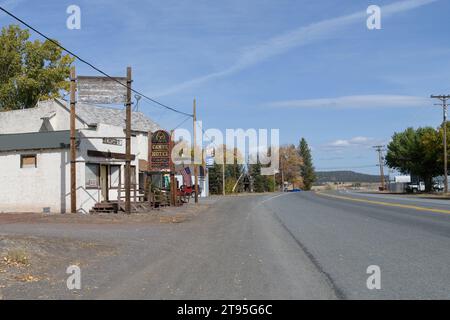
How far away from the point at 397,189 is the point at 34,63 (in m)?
80.9

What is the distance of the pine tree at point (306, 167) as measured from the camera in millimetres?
159000

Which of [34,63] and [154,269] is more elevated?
[34,63]

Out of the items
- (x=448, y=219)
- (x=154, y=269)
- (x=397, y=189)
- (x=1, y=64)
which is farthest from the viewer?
(x=397, y=189)

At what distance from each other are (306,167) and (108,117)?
12157 centimetres

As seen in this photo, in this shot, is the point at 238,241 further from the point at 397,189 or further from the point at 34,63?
the point at 397,189

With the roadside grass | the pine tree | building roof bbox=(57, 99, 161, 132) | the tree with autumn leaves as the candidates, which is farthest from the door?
the pine tree

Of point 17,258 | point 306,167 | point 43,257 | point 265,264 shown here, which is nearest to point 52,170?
point 43,257

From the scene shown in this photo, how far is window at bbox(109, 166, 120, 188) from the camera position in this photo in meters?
30.6

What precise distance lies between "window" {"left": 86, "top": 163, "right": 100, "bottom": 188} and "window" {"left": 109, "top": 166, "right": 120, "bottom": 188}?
5.15 feet

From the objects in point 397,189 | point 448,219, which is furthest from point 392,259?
point 397,189

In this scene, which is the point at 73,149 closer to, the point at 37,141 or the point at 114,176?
the point at 37,141

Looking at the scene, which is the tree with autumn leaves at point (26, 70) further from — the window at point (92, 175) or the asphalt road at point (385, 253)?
the asphalt road at point (385, 253)

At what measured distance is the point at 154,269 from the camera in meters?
10.2

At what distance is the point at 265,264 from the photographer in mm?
10500
